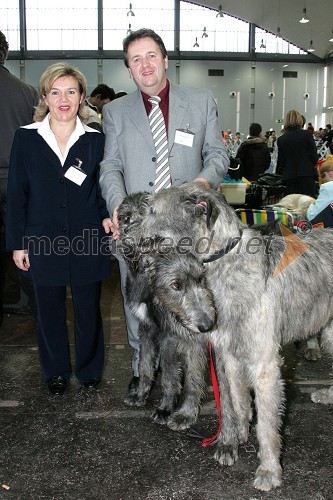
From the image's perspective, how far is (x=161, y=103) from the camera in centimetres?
294

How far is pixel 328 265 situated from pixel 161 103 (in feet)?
4.15

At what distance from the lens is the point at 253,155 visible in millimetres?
9398

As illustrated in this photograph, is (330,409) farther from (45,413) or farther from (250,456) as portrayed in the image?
(45,413)

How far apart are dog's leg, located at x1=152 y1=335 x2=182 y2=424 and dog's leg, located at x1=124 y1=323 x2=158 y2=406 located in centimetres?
11

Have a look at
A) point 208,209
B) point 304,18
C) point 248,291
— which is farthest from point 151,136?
point 304,18

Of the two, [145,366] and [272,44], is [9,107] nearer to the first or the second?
[145,366]

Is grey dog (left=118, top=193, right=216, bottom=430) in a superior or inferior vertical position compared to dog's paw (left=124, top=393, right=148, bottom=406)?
superior

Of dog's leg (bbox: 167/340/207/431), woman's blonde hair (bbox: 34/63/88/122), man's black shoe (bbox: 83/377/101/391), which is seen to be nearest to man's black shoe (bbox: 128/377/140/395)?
man's black shoe (bbox: 83/377/101/391)

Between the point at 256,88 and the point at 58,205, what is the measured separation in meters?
21.7

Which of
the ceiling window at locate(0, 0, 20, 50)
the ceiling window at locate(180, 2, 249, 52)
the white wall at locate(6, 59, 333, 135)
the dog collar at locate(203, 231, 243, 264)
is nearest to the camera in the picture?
the dog collar at locate(203, 231, 243, 264)

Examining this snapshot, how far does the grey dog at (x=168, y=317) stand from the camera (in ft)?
6.81

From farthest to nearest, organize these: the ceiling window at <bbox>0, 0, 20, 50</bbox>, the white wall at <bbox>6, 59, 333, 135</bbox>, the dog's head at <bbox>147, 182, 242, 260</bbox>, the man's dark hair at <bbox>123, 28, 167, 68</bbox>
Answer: the white wall at <bbox>6, 59, 333, 135</bbox> → the ceiling window at <bbox>0, 0, 20, 50</bbox> → the man's dark hair at <bbox>123, 28, 167, 68</bbox> → the dog's head at <bbox>147, 182, 242, 260</bbox>

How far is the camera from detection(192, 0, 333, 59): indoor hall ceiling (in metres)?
19.5

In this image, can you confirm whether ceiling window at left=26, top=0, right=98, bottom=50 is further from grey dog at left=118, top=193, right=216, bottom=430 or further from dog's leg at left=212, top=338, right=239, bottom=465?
dog's leg at left=212, top=338, right=239, bottom=465
